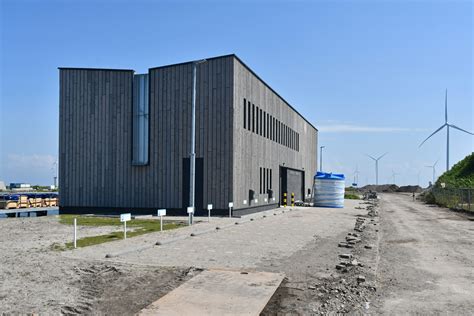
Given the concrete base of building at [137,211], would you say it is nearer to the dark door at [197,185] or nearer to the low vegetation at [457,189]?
the dark door at [197,185]

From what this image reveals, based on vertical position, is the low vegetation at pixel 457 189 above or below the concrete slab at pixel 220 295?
above

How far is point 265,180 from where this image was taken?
122 feet

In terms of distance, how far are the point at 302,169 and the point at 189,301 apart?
48.7 m

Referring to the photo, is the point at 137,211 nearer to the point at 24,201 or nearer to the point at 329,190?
the point at 24,201

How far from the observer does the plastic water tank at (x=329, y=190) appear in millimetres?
46438

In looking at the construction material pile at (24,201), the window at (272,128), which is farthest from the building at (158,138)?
the construction material pile at (24,201)

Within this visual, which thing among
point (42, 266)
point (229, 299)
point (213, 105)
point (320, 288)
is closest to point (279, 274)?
point (320, 288)

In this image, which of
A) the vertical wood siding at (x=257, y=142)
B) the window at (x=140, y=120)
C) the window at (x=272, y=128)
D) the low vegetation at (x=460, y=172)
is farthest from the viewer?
the low vegetation at (x=460, y=172)

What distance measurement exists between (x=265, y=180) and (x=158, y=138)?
9793 millimetres

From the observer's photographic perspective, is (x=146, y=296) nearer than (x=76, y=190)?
Yes

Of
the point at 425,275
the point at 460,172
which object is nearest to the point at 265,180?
the point at 425,275

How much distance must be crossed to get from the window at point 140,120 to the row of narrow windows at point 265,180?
30.0ft

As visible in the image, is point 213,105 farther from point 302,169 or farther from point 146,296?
point 302,169

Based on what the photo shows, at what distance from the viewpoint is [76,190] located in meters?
32.7
